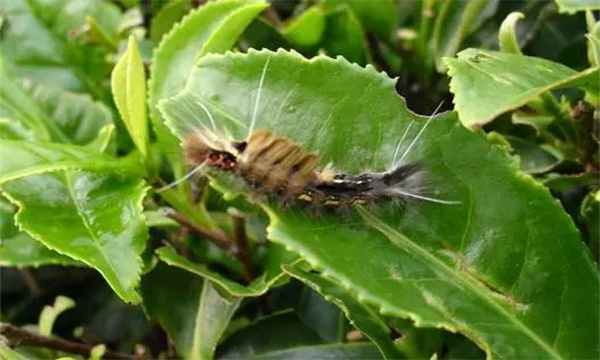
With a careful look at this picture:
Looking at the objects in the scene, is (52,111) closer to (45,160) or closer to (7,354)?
(45,160)

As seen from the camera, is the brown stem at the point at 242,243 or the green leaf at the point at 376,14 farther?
the green leaf at the point at 376,14

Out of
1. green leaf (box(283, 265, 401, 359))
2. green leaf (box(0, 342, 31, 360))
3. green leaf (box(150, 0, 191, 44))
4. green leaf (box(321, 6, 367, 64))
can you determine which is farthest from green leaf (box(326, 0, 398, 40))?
green leaf (box(0, 342, 31, 360))

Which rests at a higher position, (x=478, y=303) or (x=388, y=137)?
(x=388, y=137)

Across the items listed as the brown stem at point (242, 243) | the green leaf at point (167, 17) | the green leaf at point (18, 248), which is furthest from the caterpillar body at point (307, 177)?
the green leaf at point (167, 17)

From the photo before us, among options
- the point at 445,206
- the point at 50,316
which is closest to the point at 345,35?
the point at 445,206

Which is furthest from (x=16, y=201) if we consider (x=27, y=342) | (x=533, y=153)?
(x=533, y=153)

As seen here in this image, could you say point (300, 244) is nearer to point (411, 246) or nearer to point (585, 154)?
point (411, 246)

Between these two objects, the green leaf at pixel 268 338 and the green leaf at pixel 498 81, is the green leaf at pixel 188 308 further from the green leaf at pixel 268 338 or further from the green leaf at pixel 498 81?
the green leaf at pixel 498 81
